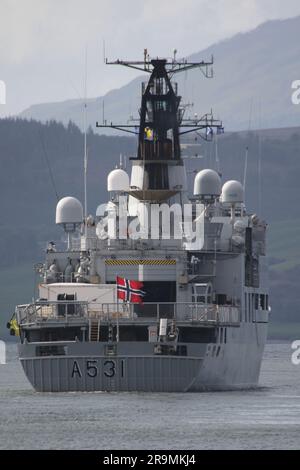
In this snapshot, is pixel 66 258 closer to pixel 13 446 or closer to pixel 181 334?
pixel 181 334

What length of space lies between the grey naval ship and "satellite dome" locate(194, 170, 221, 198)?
0.08m

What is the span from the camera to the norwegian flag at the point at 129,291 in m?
84.1

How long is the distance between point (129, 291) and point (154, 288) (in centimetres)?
297

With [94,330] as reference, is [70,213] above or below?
above

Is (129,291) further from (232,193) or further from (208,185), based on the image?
(232,193)

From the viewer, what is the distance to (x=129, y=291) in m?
84.6

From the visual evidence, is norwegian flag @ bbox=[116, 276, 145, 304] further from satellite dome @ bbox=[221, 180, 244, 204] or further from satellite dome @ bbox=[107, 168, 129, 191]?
satellite dome @ bbox=[221, 180, 244, 204]

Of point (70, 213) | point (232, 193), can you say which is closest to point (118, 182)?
point (70, 213)

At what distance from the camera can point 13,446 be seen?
64.5 metres

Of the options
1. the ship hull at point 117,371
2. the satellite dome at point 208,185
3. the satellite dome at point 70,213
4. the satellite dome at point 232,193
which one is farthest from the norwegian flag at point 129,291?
the satellite dome at point 232,193

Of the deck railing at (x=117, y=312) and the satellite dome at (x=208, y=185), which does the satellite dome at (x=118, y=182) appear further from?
the deck railing at (x=117, y=312)

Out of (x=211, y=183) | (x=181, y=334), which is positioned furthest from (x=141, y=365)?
(x=211, y=183)

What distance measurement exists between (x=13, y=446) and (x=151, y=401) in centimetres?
1520

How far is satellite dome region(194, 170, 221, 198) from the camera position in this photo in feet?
320
